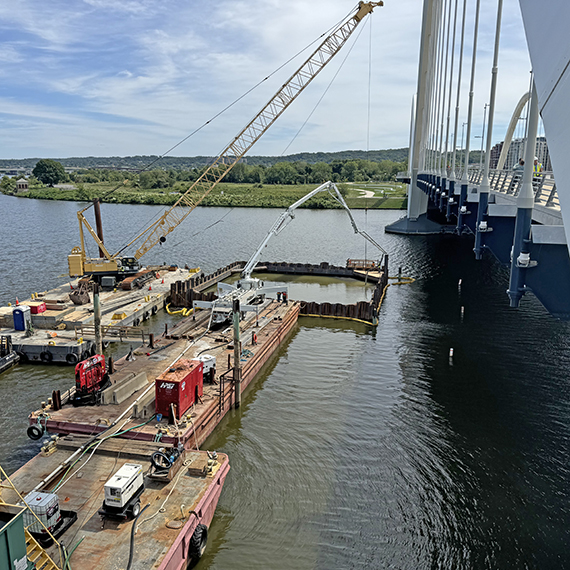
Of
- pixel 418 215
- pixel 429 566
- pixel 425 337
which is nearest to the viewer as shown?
pixel 429 566

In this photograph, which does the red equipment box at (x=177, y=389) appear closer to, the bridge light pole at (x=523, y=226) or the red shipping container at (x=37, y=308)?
the bridge light pole at (x=523, y=226)

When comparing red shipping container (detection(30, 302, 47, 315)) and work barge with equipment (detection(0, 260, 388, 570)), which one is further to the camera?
red shipping container (detection(30, 302, 47, 315))

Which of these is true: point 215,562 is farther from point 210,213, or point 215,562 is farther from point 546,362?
point 210,213

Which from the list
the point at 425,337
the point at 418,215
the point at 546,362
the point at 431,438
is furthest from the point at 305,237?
the point at 431,438

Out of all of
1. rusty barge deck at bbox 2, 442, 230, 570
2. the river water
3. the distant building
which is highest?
the distant building

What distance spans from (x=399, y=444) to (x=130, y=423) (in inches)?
447

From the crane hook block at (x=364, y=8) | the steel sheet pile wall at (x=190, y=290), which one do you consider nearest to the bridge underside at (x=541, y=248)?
the steel sheet pile wall at (x=190, y=290)

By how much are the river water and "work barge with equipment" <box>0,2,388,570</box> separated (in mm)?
1431

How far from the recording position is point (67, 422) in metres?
18.6

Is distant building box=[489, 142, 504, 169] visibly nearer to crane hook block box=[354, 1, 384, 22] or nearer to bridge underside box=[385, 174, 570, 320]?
crane hook block box=[354, 1, 384, 22]

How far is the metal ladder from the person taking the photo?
419 inches

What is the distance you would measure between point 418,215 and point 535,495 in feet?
256

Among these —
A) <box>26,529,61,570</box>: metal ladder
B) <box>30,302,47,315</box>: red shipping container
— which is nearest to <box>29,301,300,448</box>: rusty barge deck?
<box>26,529,61,570</box>: metal ladder

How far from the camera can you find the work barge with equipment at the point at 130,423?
40.8ft
